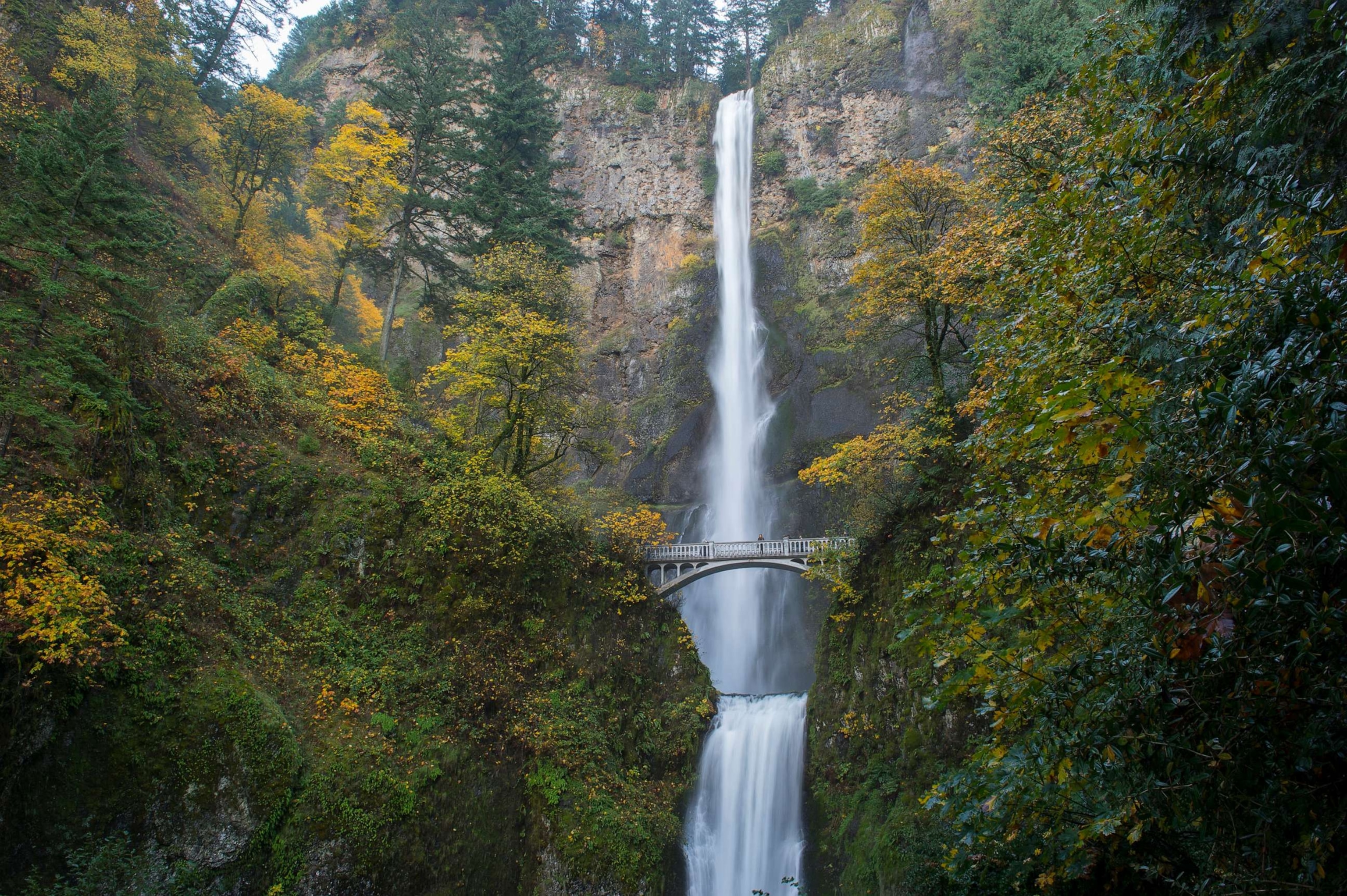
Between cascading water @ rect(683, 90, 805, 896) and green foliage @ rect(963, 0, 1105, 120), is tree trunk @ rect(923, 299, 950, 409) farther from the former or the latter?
cascading water @ rect(683, 90, 805, 896)

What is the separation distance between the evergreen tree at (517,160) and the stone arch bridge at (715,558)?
390 inches

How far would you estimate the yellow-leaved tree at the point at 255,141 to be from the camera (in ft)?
74.0

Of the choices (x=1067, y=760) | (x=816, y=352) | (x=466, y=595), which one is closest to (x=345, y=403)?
(x=466, y=595)

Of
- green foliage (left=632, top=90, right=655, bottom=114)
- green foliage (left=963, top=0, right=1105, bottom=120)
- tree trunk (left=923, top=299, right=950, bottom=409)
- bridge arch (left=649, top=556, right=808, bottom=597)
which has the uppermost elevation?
green foliage (left=632, top=90, right=655, bottom=114)

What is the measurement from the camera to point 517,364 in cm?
1620

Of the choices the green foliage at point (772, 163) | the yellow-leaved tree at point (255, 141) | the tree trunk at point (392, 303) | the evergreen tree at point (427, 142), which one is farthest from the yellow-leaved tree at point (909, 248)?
the green foliage at point (772, 163)

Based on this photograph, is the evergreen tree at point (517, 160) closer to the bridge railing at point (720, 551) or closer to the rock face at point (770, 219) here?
the rock face at point (770, 219)

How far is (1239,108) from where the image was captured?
4781 mm

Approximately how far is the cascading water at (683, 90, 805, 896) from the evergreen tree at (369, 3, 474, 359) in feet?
47.7

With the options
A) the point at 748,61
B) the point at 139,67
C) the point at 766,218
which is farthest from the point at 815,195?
the point at 139,67

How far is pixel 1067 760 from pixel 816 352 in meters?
29.9

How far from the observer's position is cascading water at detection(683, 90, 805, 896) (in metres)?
16.4

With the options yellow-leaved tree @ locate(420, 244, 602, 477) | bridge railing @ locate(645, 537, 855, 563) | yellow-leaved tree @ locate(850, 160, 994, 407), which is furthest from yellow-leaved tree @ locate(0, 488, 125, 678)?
bridge railing @ locate(645, 537, 855, 563)

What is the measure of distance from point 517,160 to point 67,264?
15421 mm
